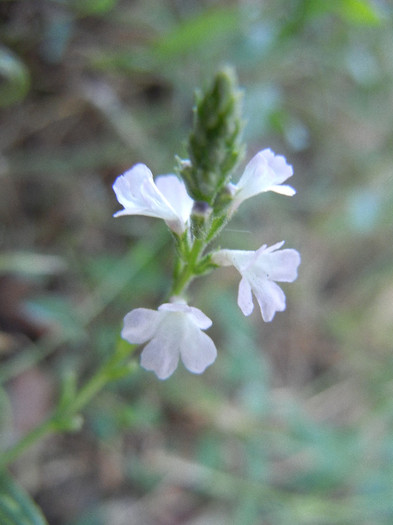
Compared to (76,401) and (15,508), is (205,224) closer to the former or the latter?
(76,401)

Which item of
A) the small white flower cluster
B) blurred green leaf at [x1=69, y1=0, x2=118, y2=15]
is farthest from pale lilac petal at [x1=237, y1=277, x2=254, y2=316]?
blurred green leaf at [x1=69, y1=0, x2=118, y2=15]

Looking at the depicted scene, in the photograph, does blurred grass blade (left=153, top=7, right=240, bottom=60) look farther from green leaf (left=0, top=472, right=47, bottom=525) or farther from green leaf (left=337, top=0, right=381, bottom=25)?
green leaf (left=0, top=472, right=47, bottom=525)

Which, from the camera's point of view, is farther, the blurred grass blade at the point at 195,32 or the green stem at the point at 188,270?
the blurred grass blade at the point at 195,32

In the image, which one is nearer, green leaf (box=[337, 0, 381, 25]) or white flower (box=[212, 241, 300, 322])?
white flower (box=[212, 241, 300, 322])

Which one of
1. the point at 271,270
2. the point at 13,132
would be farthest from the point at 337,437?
the point at 13,132

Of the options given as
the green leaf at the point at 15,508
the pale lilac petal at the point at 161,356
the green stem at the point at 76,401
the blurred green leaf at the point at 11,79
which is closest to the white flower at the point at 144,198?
the pale lilac petal at the point at 161,356

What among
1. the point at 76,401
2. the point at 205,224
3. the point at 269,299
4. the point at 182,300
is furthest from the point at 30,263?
the point at 269,299

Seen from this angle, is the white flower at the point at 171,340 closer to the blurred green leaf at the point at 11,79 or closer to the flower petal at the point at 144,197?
the flower petal at the point at 144,197
